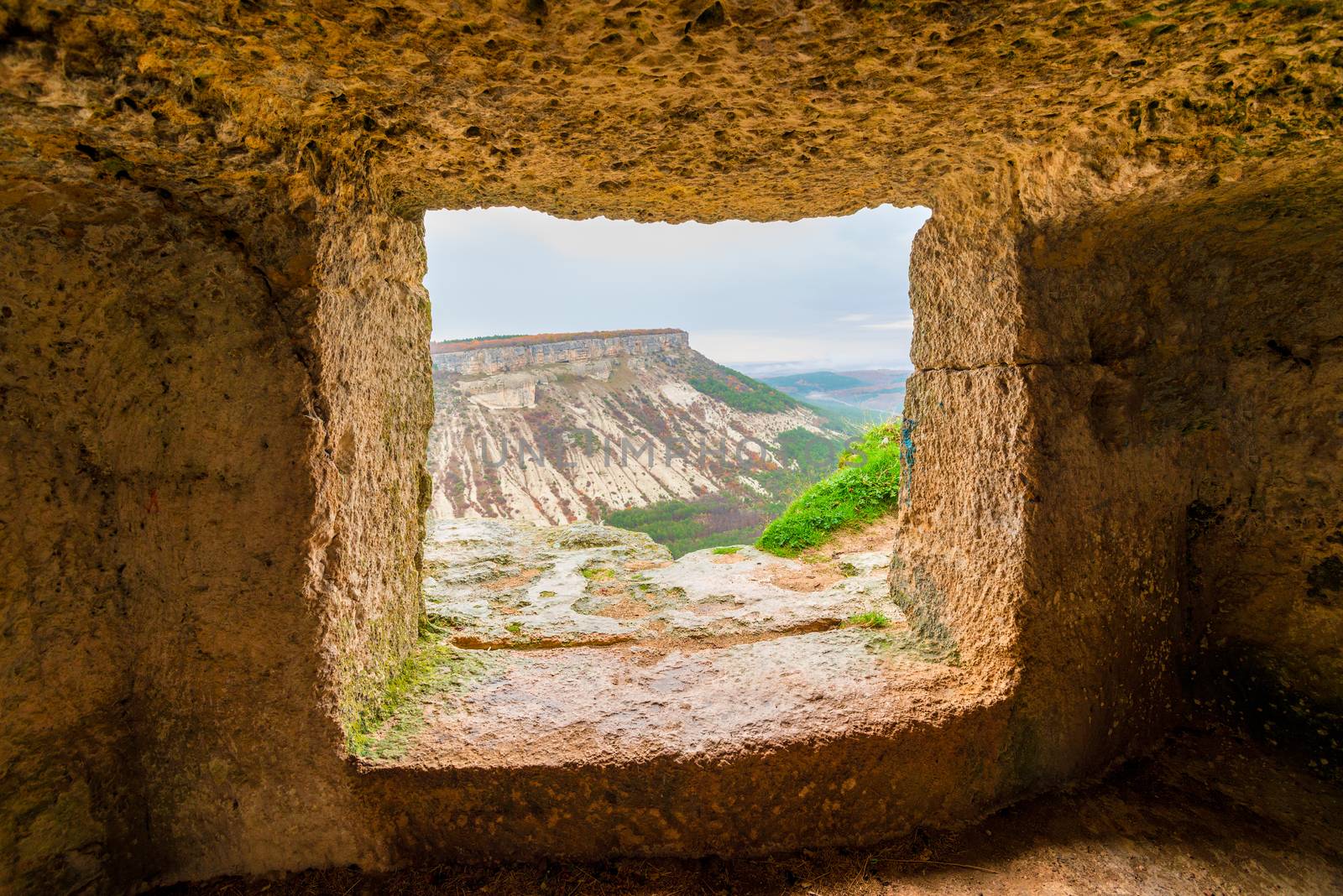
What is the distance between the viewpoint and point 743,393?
2086 centimetres

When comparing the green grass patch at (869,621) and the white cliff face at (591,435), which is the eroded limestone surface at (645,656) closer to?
the green grass patch at (869,621)

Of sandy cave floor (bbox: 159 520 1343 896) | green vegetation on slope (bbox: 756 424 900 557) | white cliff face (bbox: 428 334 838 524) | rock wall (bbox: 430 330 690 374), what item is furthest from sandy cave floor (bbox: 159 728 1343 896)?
rock wall (bbox: 430 330 690 374)

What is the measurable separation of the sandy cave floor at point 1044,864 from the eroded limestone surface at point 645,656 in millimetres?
343

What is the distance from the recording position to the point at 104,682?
1.49 m

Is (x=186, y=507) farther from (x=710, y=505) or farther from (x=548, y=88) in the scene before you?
(x=710, y=505)

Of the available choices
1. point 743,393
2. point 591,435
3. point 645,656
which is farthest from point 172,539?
point 743,393

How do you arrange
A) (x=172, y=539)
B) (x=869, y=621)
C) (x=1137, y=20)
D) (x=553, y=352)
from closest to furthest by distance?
(x=1137, y=20), (x=172, y=539), (x=869, y=621), (x=553, y=352)

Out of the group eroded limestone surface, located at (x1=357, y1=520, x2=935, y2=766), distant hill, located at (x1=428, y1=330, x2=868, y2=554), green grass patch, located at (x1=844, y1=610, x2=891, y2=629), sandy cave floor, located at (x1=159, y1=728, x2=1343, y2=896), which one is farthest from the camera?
distant hill, located at (x1=428, y1=330, x2=868, y2=554)

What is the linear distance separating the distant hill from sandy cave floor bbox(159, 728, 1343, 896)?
372 inches

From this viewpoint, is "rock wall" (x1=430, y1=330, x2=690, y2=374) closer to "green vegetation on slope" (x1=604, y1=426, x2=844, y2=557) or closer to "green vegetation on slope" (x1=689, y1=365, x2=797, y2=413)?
"green vegetation on slope" (x1=689, y1=365, x2=797, y2=413)

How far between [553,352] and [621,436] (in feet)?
13.7

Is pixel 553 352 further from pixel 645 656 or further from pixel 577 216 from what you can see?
pixel 645 656

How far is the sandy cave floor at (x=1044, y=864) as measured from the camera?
5.11ft

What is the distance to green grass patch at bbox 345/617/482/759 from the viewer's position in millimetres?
1596
